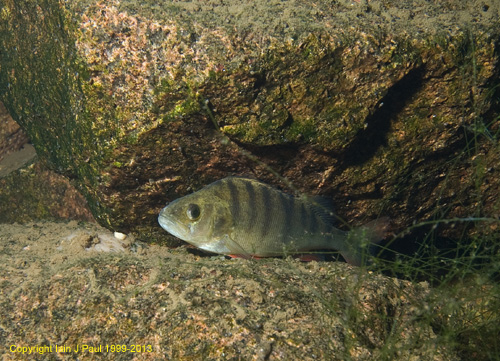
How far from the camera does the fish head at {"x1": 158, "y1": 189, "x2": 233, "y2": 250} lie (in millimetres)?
3111

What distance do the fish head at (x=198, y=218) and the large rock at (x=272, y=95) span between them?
0.33 metres

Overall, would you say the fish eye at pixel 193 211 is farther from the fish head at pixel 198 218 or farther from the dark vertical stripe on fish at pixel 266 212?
the dark vertical stripe on fish at pixel 266 212

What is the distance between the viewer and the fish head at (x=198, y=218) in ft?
10.2

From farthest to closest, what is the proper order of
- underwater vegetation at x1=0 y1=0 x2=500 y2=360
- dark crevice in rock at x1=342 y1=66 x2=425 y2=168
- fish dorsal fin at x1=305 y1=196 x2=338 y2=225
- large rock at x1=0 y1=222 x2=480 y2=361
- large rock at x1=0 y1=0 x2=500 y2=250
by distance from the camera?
fish dorsal fin at x1=305 y1=196 x2=338 y2=225 < dark crevice in rock at x1=342 y1=66 x2=425 y2=168 < large rock at x1=0 y1=0 x2=500 y2=250 < underwater vegetation at x1=0 y1=0 x2=500 y2=360 < large rock at x1=0 y1=222 x2=480 y2=361

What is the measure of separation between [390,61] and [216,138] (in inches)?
63.7

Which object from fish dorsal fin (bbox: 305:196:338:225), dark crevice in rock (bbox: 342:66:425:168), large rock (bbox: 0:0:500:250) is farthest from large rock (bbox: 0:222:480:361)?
dark crevice in rock (bbox: 342:66:425:168)

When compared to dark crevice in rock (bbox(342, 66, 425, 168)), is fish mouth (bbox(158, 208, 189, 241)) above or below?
below

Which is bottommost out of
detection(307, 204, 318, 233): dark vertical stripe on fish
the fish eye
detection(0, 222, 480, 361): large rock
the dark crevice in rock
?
detection(0, 222, 480, 361): large rock

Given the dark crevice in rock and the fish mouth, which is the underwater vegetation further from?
the fish mouth

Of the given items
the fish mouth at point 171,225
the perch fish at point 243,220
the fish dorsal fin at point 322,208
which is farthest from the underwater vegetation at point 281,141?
the fish mouth at point 171,225

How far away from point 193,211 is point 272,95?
1237 mm

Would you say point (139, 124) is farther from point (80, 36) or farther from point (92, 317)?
point (92, 317)

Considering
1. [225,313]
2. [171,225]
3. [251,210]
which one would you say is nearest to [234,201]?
[251,210]

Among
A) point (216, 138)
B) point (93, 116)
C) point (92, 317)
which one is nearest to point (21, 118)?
point (93, 116)
